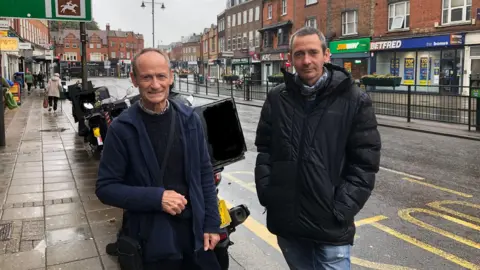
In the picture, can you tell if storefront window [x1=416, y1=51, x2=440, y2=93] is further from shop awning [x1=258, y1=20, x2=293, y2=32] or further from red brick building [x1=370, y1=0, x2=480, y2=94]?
shop awning [x1=258, y1=20, x2=293, y2=32]

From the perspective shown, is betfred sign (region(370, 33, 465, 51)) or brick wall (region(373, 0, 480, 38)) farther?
brick wall (region(373, 0, 480, 38))

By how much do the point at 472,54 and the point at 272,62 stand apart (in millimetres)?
24393

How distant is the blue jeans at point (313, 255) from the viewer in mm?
2377

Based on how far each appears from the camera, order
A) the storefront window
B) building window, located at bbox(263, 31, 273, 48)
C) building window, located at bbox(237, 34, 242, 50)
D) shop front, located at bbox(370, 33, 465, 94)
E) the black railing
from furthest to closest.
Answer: building window, located at bbox(237, 34, 242, 50), building window, located at bbox(263, 31, 273, 48), the storefront window, shop front, located at bbox(370, 33, 465, 94), the black railing

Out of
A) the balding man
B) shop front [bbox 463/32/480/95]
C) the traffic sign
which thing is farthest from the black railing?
the balding man

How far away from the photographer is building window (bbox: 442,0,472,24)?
2373 cm

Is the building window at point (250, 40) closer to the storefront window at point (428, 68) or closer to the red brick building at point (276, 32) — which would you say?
the red brick building at point (276, 32)

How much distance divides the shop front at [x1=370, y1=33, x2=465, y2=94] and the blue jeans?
21420 millimetres

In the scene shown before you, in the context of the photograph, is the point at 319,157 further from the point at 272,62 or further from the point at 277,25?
the point at 272,62

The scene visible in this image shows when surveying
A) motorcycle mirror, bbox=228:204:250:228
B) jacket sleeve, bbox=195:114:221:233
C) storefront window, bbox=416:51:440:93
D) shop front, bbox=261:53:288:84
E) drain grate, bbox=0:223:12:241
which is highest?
shop front, bbox=261:53:288:84

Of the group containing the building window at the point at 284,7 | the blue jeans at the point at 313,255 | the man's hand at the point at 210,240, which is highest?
the building window at the point at 284,7

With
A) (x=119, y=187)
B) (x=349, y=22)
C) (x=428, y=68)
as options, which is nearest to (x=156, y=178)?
(x=119, y=187)

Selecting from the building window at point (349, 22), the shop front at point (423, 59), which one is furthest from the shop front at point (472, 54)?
the building window at point (349, 22)

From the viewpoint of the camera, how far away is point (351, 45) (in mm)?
31656
